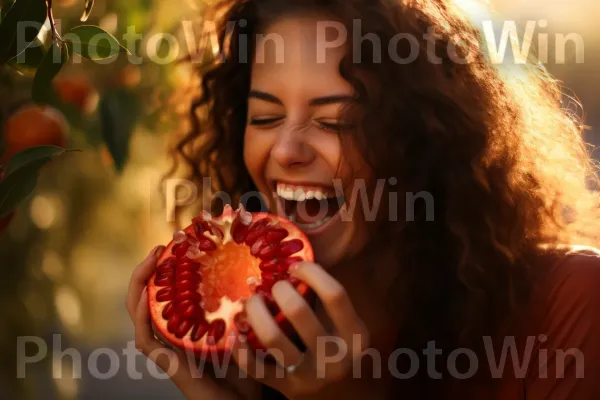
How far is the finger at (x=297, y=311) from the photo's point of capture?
0.90m

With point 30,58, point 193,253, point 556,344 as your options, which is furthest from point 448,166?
point 30,58

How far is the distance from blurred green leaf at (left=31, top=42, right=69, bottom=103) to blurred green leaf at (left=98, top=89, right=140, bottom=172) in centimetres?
13

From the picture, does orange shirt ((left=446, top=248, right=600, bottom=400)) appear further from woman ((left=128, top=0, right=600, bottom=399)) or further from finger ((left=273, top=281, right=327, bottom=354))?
finger ((left=273, top=281, right=327, bottom=354))

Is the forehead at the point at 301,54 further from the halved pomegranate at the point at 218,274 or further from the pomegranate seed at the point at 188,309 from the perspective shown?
the pomegranate seed at the point at 188,309

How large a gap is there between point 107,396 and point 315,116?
263 centimetres

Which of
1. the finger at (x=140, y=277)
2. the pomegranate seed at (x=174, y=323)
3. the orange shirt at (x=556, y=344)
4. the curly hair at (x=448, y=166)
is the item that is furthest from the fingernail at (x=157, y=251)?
the orange shirt at (x=556, y=344)

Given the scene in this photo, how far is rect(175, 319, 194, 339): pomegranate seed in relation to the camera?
39.4 inches

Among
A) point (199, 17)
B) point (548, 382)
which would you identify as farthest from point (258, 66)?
point (548, 382)

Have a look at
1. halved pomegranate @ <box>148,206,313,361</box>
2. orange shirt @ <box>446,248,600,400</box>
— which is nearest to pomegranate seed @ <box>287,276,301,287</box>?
halved pomegranate @ <box>148,206,313,361</box>

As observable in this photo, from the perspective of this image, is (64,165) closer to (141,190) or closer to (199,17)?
(141,190)

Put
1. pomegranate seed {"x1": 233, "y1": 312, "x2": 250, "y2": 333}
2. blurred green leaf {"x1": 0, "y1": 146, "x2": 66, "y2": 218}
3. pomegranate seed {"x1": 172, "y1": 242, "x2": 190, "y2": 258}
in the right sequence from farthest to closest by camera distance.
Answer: pomegranate seed {"x1": 172, "y1": 242, "x2": 190, "y2": 258}
pomegranate seed {"x1": 233, "y1": 312, "x2": 250, "y2": 333}
blurred green leaf {"x1": 0, "y1": 146, "x2": 66, "y2": 218}

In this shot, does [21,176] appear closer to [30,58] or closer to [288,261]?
[30,58]

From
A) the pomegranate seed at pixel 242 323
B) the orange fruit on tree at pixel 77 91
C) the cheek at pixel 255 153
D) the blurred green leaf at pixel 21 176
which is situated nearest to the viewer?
the blurred green leaf at pixel 21 176

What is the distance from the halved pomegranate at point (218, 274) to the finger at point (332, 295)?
0.03 m
